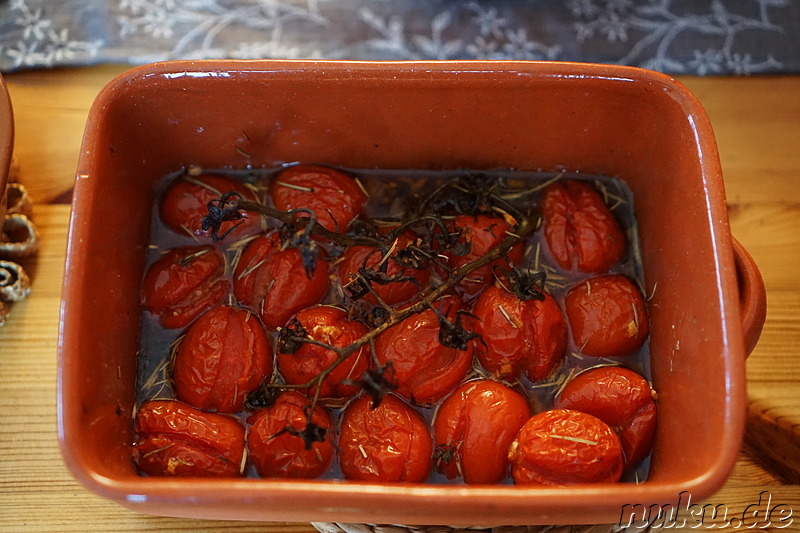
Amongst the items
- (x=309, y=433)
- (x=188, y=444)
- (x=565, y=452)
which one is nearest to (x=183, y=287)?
(x=188, y=444)

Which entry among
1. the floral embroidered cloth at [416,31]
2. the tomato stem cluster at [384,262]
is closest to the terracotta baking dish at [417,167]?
the tomato stem cluster at [384,262]

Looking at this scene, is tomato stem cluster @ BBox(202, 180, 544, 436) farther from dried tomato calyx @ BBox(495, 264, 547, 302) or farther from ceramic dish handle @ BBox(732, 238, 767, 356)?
ceramic dish handle @ BBox(732, 238, 767, 356)

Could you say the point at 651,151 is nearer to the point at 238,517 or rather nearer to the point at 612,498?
the point at 612,498

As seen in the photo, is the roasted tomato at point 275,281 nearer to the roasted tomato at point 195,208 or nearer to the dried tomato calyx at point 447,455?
the roasted tomato at point 195,208

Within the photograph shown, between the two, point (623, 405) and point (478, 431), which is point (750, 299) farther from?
point (478, 431)

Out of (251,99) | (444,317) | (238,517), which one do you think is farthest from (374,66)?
(238,517)

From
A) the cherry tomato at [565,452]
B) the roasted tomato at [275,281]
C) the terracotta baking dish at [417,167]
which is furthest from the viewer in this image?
A: the roasted tomato at [275,281]

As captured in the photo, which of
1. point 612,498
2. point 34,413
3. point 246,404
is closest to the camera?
point 612,498
